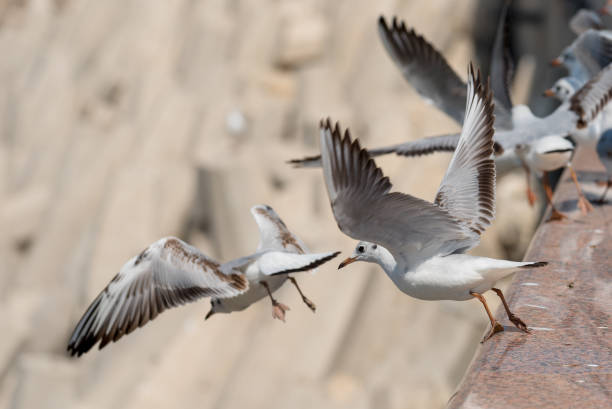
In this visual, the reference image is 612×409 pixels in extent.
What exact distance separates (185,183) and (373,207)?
375 inches

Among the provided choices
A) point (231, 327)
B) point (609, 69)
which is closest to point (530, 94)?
point (231, 327)

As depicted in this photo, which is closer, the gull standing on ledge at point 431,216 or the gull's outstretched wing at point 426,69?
the gull standing on ledge at point 431,216

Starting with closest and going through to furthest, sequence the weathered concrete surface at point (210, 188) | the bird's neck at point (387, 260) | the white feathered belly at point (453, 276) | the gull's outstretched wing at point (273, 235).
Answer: the white feathered belly at point (453, 276), the bird's neck at point (387, 260), the gull's outstretched wing at point (273, 235), the weathered concrete surface at point (210, 188)

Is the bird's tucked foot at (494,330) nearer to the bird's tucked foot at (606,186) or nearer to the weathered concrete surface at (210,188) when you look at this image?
the bird's tucked foot at (606,186)

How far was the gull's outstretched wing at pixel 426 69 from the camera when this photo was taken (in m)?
3.92

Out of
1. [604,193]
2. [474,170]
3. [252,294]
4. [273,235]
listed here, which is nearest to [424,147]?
[604,193]

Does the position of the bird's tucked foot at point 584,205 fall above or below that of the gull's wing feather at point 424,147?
below

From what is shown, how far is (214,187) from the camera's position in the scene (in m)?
10.6

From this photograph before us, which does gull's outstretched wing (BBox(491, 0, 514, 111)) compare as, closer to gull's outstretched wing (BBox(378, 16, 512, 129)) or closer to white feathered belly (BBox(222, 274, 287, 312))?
gull's outstretched wing (BBox(378, 16, 512, 129))

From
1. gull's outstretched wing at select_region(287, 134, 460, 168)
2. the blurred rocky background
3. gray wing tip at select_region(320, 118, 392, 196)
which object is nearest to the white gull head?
gray wing tip at select_region(320, 118, 392, 196)

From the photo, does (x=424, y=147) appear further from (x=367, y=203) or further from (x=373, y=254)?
(x=367, y=203)

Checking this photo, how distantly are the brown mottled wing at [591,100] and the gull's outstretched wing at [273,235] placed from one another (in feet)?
4.47

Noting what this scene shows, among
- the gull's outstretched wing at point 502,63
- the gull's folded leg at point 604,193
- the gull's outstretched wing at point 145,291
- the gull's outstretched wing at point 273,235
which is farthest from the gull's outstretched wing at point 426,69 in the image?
the gull's outstretched wing at point 145,291

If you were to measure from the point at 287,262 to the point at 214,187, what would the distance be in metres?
8.41
